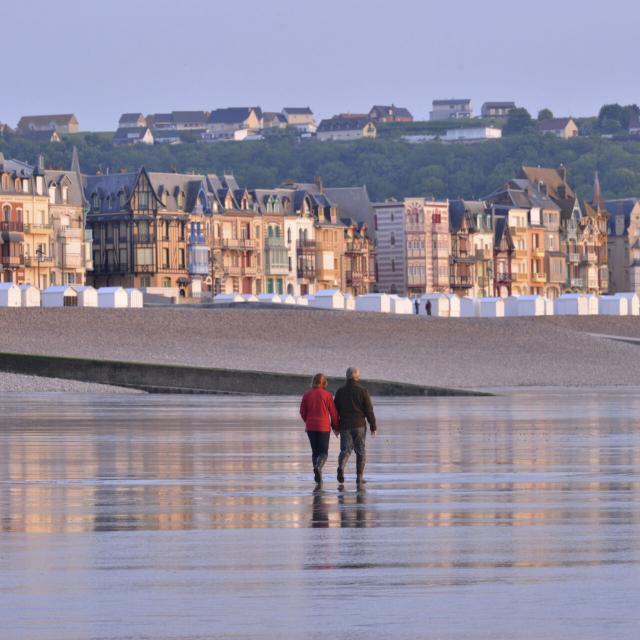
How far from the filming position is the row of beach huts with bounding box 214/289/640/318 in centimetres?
12150

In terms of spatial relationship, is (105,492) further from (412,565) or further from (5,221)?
(5,221)

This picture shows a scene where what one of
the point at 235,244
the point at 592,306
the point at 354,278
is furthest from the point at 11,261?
the point at 592,306

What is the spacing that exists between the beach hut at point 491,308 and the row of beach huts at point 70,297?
28.3 meters

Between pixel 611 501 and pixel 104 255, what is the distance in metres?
152

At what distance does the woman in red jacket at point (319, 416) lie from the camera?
24.9 metres

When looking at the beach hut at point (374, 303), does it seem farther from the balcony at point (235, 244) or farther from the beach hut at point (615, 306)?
the balcony at point (235, 244)

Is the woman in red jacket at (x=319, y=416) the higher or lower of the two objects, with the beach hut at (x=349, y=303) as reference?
lower

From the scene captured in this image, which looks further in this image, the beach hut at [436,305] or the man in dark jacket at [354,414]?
the beach hut at [436,305]

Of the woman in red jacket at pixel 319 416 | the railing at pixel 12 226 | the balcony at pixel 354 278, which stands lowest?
the woman in red jacket at pixel 319 416

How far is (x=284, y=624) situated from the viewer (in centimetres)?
1361

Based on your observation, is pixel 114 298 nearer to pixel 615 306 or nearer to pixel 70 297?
pixel 70 297

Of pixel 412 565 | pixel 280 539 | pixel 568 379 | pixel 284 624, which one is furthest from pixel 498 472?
pixel 568 379

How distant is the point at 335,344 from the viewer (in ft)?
278

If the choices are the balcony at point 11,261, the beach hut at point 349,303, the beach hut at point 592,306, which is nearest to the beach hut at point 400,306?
the beach hut at point 349,303
